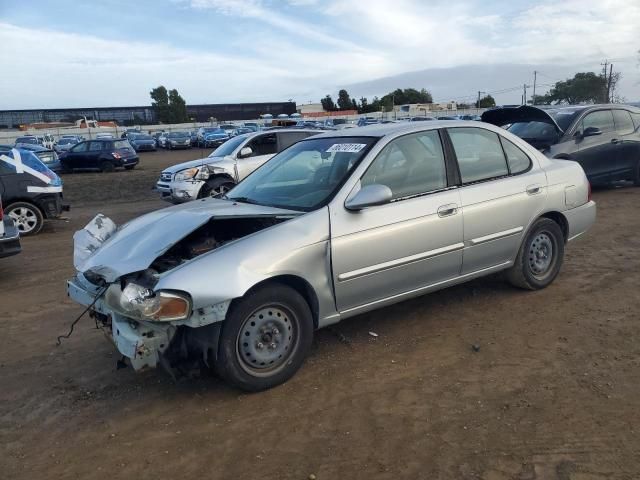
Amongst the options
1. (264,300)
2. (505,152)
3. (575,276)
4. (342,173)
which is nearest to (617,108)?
(575,276)

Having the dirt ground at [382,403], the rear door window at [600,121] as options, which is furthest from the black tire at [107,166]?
the dirt ground at [382,403]

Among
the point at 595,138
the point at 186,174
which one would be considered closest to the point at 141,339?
the point at 186,174

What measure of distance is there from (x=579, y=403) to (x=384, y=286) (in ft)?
5.01

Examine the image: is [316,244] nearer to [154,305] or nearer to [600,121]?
[154,305]

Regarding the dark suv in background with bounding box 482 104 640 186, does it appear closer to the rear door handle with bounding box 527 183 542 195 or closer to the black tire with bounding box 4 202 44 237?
the rear door handle with bounding box 527 183 542 195

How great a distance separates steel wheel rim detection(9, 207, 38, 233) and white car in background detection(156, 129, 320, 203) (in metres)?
2.60

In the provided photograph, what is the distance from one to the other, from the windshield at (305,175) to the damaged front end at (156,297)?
1.22 feet

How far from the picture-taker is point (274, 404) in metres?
3.67

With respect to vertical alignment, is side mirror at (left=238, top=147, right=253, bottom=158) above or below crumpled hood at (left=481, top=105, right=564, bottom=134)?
below

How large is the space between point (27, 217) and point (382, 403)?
29.4 ft

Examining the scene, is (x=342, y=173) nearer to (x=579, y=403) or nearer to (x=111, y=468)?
(x=579, y=403)

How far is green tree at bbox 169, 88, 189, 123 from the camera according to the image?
93125 millimetres

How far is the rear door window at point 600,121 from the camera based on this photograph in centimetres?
1108

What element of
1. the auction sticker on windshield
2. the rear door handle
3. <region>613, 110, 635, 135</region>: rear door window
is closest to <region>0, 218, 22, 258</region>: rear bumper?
the auction sticker on windshield
